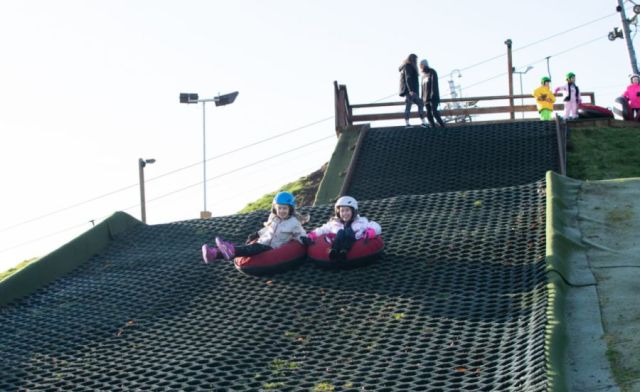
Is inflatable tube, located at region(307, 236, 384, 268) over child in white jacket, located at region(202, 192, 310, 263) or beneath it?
beneath

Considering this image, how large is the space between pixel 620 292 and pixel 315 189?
35.2 feet

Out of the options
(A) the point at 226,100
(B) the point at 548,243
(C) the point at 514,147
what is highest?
(A) the point at 226,100

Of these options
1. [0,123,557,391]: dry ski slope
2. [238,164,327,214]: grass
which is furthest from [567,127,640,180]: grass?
[0,123,557,391]: dry ski slope

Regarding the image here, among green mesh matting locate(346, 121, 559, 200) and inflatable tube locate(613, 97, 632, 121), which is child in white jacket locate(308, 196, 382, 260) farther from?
inflatable tube locate(613, 97, 632, 121)

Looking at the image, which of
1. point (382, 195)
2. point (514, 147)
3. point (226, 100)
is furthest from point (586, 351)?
point (226, 100)

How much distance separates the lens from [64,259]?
42.1 feet

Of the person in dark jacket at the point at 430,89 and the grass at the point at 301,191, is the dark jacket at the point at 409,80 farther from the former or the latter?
the grass at the point at 301,191

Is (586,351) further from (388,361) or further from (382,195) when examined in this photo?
(382,195)

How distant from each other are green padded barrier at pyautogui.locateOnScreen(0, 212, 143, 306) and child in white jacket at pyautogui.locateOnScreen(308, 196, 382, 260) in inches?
119

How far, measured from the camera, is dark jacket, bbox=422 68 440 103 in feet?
61.8

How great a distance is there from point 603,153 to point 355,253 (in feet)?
28.8

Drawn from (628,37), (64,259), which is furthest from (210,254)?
(628,37)

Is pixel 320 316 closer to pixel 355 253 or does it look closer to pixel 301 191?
pixel 355 253

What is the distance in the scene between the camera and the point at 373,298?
10391mm
